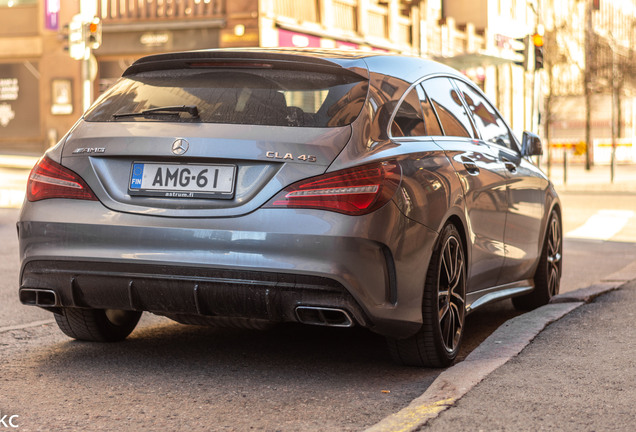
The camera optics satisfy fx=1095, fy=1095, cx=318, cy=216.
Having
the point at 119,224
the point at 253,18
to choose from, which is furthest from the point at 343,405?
the point at 253,18

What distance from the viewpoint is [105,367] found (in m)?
5.14

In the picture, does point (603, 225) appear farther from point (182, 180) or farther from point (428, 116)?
point (182, 180)

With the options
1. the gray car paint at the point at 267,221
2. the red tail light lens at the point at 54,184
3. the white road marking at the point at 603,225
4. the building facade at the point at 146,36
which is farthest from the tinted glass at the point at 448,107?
the building facade at the point at 146,36

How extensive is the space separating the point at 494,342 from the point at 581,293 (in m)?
2.09

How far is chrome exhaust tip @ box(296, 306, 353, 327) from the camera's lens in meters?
4.59

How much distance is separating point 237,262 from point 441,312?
1.14m

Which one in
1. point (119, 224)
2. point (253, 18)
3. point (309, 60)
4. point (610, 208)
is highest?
point (253, 18)

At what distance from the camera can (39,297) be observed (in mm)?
4973

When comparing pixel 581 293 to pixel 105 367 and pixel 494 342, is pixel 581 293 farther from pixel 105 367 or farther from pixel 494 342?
pixel 105 367

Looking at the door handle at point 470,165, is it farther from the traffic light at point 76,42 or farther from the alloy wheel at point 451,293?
the traffic light at point 76,42

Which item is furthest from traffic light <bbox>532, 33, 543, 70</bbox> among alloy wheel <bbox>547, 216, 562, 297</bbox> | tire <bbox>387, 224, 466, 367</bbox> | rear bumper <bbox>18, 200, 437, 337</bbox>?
rear bumper <bbox>18, 200, 437, 337</bbox>

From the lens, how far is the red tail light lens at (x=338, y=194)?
4.53 meters

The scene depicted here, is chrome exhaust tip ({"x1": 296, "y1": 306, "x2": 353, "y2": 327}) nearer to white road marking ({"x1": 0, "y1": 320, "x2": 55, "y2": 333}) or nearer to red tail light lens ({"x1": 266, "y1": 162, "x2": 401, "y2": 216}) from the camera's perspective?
red tail light lens ({"x1": 266, "y1": 162, "x2": 401, "y2": 216})

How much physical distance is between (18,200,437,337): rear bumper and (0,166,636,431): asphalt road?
33cm
